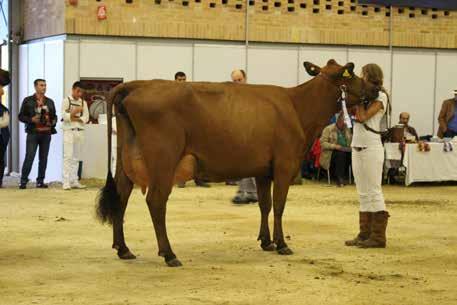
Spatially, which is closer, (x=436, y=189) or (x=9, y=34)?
(x=436, y=189)

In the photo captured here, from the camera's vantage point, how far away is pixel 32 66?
19.0 m

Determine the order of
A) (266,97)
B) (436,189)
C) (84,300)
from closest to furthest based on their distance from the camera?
(84,300) < (266,97) < (436,189)

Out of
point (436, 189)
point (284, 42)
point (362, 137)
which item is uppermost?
point (284, 42)

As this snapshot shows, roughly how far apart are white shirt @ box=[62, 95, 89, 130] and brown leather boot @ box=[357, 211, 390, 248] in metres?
7.62

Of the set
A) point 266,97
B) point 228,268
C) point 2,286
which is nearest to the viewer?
point 2,286

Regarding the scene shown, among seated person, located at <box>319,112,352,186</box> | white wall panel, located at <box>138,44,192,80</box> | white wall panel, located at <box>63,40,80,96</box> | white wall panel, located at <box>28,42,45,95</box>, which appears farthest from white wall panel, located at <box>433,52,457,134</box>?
white wall panel, located at <box>28,42,45,95</box>

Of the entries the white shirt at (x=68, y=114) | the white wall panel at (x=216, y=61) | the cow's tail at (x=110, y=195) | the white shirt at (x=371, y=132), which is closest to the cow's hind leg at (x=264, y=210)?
the white shirt at (x=371, y=132)

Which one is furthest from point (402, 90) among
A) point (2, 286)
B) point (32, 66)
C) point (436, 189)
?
point (2, 286)

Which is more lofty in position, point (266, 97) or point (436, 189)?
point (266, 97)

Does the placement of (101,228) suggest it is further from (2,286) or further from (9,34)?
(9,34)

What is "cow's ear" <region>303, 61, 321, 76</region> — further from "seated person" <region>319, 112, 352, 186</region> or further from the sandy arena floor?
"seated person" <region>319, 112, 352, 186</region>

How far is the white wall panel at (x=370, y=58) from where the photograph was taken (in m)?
19.6

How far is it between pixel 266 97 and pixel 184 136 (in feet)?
3.61

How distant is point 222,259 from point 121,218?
1.02 meters
